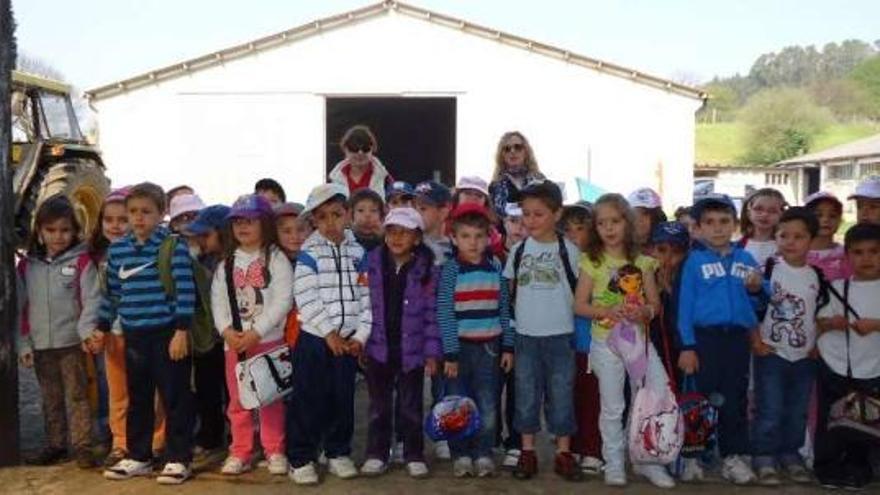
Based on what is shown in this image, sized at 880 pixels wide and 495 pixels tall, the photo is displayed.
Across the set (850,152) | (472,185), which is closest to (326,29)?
(472,185)

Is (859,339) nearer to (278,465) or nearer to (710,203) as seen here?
(710,203)

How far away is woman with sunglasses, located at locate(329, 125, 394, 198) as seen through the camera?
6.30 m

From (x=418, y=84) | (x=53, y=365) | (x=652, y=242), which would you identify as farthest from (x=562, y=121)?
(x=53, y=365)

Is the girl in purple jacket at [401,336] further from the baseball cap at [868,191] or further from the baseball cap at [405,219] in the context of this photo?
the baseball cap at [868,191]

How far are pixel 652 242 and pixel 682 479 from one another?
1.36 metres

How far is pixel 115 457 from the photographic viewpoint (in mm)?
4867

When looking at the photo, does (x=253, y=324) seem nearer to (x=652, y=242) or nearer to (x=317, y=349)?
(x=317, y=349)

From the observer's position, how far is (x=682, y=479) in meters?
4.73

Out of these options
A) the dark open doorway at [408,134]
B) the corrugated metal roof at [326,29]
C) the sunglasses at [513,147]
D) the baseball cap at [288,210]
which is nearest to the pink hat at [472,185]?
the sunglasses at [513,147]

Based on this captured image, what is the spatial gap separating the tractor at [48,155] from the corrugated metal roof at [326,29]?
363cm

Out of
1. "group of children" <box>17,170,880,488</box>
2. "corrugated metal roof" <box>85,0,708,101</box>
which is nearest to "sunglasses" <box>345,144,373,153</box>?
"group of children" <box>17,170,880,488</box>

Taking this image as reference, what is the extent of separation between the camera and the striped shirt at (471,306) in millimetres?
4676

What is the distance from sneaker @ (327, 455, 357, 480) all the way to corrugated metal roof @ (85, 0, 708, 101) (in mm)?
12742

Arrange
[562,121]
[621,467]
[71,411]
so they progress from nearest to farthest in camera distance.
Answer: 1. [621,467]
2. [71,411]
3. [562,121]
